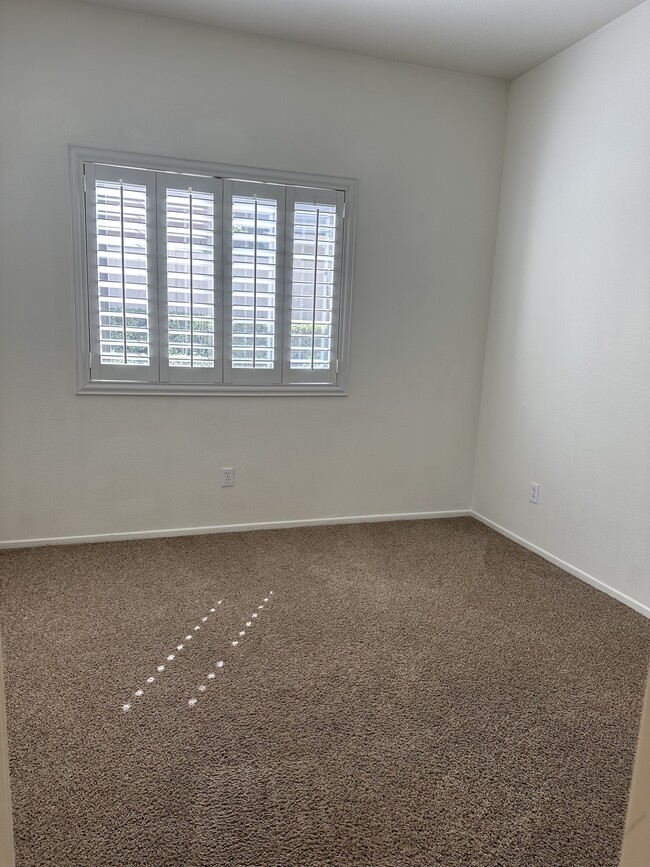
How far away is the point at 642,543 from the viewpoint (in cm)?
266

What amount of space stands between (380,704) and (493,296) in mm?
2661

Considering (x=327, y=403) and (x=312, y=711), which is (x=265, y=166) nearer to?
(x=327, y=403)

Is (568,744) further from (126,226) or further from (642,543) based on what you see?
(126,226)

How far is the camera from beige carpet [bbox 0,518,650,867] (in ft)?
4.73

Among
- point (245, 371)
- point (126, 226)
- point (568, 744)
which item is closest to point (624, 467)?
point (568, 744)

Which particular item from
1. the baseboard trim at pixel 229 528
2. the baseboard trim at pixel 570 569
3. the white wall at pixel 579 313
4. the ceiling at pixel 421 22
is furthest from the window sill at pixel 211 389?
the ceiling at pixel 421 22

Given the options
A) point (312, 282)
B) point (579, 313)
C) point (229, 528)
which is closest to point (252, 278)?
point (312, 282)

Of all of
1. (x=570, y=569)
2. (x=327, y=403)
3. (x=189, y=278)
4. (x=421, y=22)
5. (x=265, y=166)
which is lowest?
(x=570, y=569)

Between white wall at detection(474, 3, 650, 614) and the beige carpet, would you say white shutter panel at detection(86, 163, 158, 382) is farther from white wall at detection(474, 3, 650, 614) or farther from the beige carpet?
white wall at detection(474, 3, 650, 614)

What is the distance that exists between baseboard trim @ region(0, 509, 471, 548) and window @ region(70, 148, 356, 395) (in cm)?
80

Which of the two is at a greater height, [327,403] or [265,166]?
[265,166]

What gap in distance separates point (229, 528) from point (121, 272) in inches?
60.6

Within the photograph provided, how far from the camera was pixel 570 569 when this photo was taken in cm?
309

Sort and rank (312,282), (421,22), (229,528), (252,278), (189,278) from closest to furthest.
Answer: (421,22), (189,278), (252,278), (312,282), (229,528)
